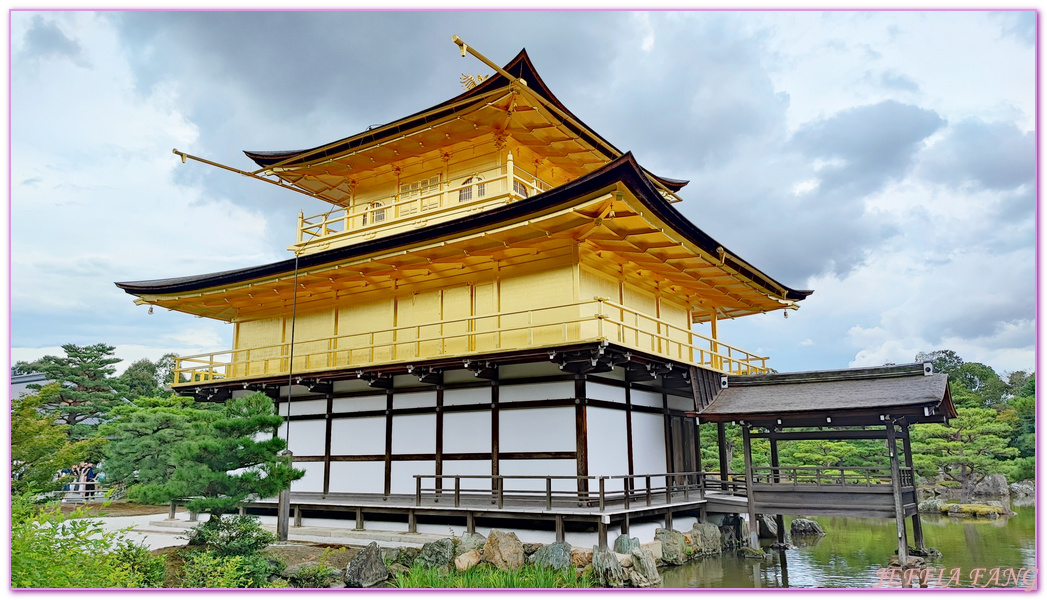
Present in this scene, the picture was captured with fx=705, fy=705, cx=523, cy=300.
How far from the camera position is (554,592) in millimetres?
9156

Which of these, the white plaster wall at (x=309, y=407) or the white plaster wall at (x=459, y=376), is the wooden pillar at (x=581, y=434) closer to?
the white plaster wall at (x=459, y=376)

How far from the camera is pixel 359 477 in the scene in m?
16.2

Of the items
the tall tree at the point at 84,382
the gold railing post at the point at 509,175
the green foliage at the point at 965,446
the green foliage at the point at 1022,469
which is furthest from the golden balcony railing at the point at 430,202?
the green foliage at the point at 1022,469

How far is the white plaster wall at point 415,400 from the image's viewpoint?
1552 cm

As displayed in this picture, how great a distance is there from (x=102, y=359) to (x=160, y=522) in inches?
599

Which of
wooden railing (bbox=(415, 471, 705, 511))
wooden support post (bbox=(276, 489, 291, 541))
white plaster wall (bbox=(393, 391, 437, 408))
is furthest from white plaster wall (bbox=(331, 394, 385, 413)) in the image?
wooden support post (bbox=(276, 489, 291, 541))

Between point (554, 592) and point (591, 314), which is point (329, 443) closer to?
point (591, 314)

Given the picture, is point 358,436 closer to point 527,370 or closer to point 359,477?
point 359,477

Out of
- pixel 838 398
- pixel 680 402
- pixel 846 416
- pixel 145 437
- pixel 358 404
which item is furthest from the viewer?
pixel 145 437

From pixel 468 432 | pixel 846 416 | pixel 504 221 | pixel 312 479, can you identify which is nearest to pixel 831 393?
pixel 846 416

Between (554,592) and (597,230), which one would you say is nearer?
(554,592)

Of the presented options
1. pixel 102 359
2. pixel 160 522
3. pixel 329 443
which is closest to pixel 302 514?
pixel 329 443

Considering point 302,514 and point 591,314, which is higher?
point 591,314

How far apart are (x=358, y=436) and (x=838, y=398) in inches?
408
